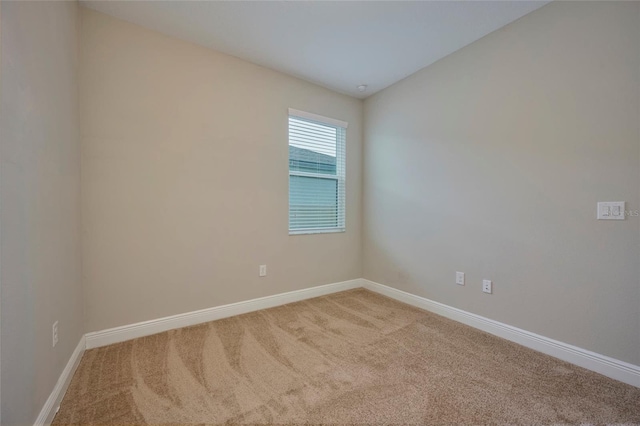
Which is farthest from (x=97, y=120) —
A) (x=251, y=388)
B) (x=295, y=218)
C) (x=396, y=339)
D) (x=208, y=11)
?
(x=396, y=339)

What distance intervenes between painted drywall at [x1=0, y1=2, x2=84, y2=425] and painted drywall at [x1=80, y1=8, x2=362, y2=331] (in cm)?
22

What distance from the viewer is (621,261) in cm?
162

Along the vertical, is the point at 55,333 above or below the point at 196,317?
above

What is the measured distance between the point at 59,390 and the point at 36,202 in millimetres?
1054

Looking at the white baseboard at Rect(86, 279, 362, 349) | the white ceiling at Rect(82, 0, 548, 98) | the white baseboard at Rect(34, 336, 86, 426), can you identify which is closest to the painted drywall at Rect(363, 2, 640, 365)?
the white ceiling at Rect(82, 0, 548, 98)

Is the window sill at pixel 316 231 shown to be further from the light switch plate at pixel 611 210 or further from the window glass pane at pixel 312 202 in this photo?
the light switch plate at pixel 611 210

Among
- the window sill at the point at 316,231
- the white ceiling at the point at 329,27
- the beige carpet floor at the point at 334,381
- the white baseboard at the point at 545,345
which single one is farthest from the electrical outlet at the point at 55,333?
the white baseboard at the point at 545,345

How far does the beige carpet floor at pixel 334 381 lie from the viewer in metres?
1.35

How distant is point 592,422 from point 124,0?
3.91 metres

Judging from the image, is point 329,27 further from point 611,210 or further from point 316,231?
point 611,210

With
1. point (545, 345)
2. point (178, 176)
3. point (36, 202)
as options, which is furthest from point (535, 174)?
point (36, 202)

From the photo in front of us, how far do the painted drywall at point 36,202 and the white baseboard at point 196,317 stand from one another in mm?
269

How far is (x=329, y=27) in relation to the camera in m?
2.18

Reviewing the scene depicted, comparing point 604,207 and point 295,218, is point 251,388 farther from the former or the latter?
point 604,207
